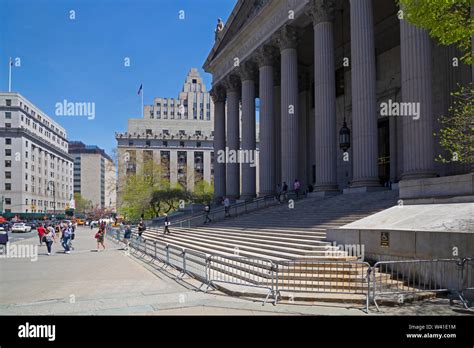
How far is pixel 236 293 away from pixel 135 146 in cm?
10321

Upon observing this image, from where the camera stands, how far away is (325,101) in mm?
26062

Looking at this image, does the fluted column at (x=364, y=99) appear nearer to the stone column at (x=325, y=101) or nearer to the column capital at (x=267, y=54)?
the stone column at (x=325, y=101)

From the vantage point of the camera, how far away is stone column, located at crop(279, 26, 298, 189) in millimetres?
29891

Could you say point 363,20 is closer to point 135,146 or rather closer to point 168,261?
point 168,261

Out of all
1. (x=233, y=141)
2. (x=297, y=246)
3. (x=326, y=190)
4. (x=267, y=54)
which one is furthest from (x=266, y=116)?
(x=297, y=246)

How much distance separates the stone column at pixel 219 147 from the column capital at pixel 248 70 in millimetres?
7379

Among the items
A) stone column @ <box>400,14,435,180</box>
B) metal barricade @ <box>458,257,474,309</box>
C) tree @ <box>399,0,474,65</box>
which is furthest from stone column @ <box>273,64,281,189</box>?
metal barricade @ <box>458,257,474,309</box>

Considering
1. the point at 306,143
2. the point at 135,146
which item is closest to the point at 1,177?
the point at 135,146

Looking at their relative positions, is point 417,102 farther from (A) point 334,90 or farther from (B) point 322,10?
(B) point 322,10

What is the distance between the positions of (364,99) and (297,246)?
11781 millimetres

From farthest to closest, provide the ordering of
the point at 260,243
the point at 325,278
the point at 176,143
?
the point at 176,143 → the point at 260,243 → the point at 325,278

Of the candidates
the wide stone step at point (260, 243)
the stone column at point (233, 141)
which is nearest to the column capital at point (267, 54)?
the stone column at point (233, 141)

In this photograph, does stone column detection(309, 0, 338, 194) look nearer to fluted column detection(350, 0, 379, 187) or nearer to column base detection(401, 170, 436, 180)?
fluted column detection(350, 0, 379, 187)

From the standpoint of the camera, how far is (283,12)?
101ft
